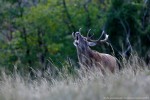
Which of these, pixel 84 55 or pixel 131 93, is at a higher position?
pixel 131 93

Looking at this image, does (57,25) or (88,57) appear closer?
(88,57)

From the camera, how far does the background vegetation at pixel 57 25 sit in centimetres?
2672

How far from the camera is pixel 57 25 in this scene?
30.0 meters

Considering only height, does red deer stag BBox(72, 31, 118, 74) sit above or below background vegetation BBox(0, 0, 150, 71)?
above

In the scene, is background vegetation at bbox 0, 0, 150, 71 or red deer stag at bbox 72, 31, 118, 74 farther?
background vegetation at bbox 0, 0, 150, 71

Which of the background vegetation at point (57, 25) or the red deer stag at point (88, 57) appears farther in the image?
the background vegetation at point (57, 25)

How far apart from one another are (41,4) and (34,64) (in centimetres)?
452

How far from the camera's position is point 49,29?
29625 millimetres

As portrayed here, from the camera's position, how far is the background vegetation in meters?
26.7

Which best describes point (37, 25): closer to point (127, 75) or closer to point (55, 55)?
point (55, 55)

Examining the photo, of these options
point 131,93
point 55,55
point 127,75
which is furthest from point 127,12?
point 131,93

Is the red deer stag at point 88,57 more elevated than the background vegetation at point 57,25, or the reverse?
the red deer stag at point 88,57

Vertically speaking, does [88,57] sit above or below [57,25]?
above

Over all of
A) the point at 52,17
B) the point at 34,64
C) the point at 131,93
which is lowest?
the point at 34,64
